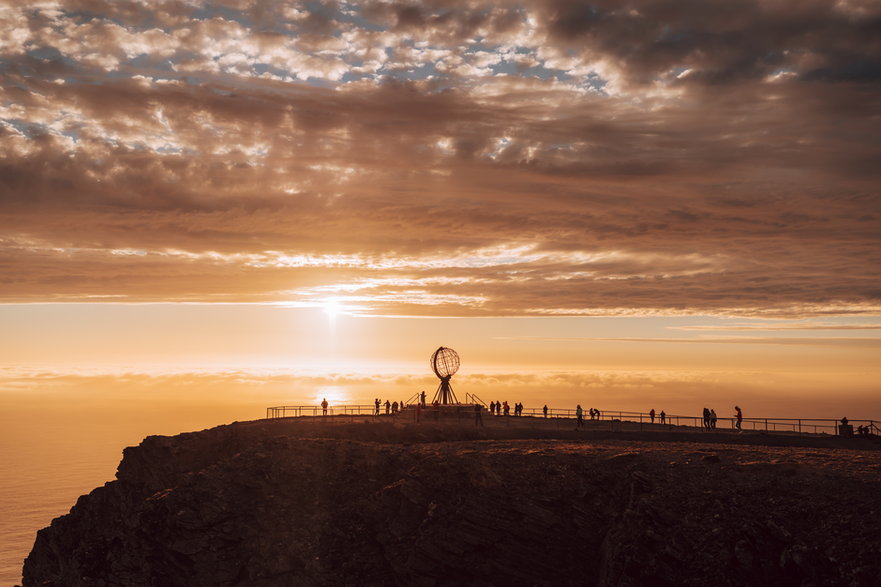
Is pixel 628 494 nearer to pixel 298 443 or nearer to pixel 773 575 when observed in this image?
pixel 773 575

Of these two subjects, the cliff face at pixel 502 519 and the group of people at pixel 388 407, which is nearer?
the cliff face at pixel 502 519

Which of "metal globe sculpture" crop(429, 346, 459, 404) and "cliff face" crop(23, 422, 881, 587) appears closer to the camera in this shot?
"cliff face" crop(23, 422, 881, 587)

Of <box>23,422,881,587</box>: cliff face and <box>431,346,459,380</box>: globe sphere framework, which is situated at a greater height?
<box>431,346,459,380</box>: globe sphere framework

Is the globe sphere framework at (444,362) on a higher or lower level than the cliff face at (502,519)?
higher

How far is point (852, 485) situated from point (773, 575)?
8473 millimetres

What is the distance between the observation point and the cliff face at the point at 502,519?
3541 cm

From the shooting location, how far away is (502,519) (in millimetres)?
41594

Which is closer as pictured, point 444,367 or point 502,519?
point 502,519

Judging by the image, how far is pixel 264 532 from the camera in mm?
43375

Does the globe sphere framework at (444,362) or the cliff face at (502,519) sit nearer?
the cliff face at (502,519)

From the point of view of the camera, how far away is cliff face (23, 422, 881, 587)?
35406 millimetres

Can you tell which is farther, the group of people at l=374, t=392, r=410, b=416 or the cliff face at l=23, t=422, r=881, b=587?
the group of people at l=374, t=392, r=410, b=416

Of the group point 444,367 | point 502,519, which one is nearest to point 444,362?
point 444,367

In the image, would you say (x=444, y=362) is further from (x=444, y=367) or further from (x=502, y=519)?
(x=502, y=519)
